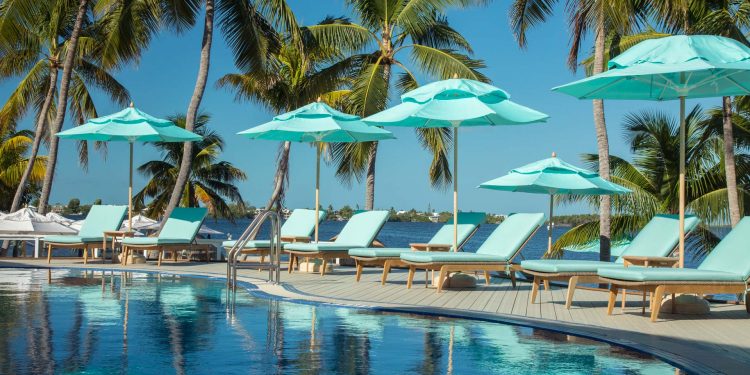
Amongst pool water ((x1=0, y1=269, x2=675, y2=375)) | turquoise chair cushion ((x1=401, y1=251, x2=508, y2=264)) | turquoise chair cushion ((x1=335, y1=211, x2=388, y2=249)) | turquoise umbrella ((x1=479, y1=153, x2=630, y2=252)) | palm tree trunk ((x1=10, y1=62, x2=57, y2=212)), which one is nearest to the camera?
pool water ((x1=0, y1=269, x2=675, y2=375))

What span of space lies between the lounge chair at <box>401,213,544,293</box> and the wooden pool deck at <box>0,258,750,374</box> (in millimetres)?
318

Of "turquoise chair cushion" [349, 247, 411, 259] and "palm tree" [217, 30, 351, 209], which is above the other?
"palm tree" [217, 30, 351, 209]

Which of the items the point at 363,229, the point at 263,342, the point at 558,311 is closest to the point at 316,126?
the point at 363,229

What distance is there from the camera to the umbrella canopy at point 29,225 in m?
16.6

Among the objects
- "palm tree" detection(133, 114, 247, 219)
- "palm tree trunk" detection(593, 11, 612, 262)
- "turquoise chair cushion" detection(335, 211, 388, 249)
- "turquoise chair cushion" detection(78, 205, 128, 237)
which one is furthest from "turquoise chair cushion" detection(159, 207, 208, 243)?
"palm tree" detection(133, 114, 247, 219)

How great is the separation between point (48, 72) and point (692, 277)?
2063 centimetres

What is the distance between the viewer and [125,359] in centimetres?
548

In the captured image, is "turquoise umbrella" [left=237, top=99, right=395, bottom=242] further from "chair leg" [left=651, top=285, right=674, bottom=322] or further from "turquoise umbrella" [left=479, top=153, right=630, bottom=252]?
"chair leg" [left=651, top=285, right=674, bottom=322]

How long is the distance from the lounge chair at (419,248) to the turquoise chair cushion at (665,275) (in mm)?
3498

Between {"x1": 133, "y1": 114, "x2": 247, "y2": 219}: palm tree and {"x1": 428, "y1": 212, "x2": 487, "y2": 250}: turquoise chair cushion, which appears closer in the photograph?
{"x1": 428, "y1": 212, "x2": 487, "y2": 250}: turquoise chair cushion

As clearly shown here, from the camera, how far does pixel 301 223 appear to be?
1512 centimetres

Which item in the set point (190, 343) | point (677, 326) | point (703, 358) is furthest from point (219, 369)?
point (677, 326)

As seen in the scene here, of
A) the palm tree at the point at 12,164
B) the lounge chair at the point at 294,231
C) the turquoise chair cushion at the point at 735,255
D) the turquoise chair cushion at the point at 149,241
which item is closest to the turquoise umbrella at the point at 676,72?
the turquoise chair cushion at the point at 735,255

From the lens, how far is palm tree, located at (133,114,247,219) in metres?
36.0
